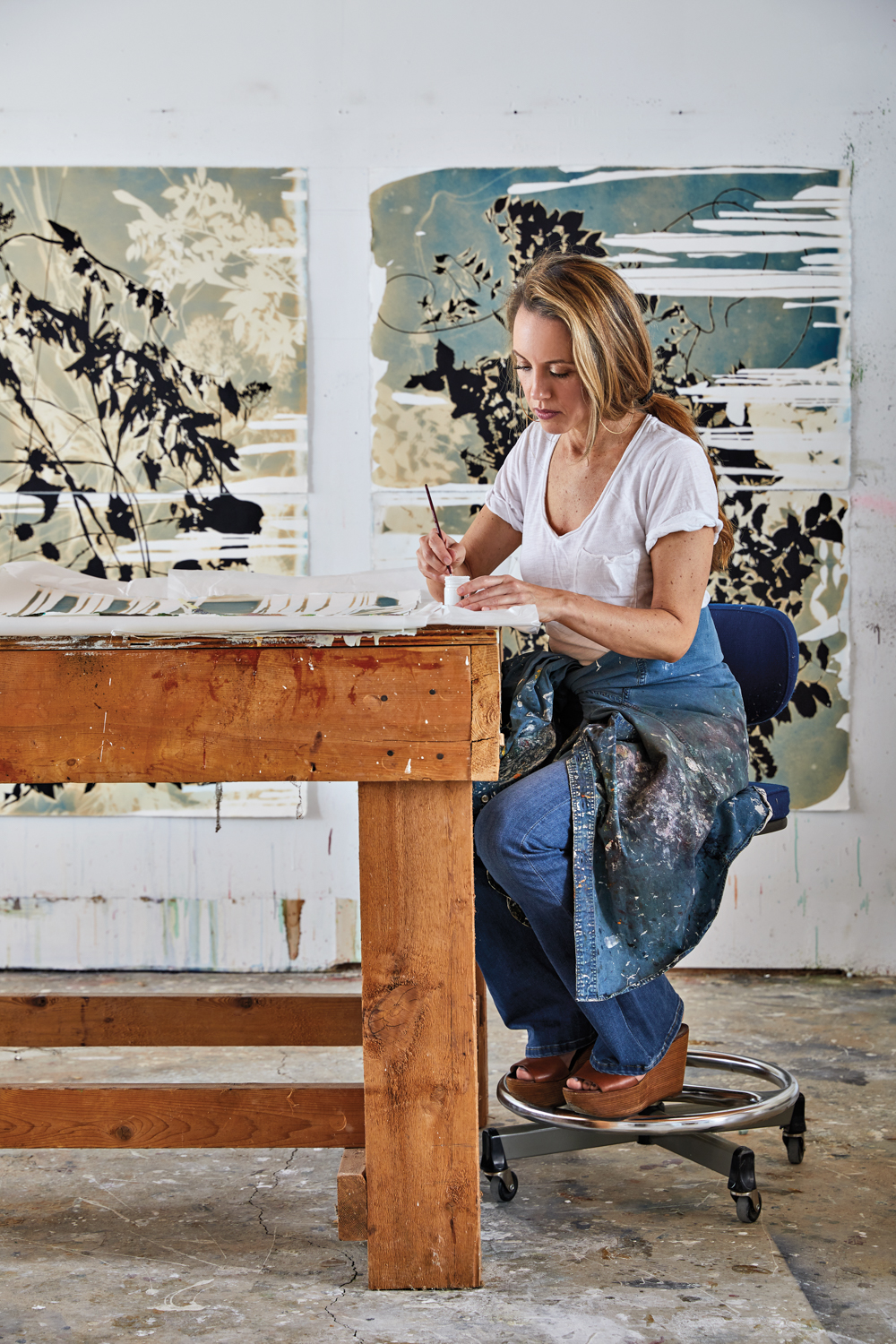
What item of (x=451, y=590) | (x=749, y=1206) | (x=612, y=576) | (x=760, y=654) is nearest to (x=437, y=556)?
(x=612, y=576)

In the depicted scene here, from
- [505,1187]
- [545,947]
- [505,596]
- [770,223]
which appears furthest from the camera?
[770,223]

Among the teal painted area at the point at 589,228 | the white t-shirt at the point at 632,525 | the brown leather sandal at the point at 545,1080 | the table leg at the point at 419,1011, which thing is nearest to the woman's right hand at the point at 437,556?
the white t-shirt at the point at 632,525

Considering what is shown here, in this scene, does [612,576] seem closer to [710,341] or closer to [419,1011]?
[419,1011]

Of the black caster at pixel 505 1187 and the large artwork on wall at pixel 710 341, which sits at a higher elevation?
the large artwork on wall at pixel 710 341

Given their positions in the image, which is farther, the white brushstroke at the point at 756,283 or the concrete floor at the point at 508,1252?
the white brushstroke at the point at 756,283

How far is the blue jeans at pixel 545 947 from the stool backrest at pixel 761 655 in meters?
0.51

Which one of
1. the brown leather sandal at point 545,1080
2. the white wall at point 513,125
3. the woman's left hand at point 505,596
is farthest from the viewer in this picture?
the white wall at point 513,125

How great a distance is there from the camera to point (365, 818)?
1.49 metres

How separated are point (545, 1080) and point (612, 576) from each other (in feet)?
2.58

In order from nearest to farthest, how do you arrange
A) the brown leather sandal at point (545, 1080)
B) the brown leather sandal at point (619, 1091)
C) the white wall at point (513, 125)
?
the brown leather sandal at point (619, 1091), the brown leather sandal at point (545, 1080), the white wall at point (513, 125)

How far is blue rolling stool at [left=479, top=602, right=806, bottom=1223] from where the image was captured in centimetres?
171

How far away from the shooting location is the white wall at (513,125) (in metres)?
3.11

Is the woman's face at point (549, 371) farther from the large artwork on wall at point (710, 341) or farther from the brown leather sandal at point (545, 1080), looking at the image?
the large artwork on wall at point (710, 341)

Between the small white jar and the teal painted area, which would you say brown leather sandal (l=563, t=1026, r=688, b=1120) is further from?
the teal painted area
